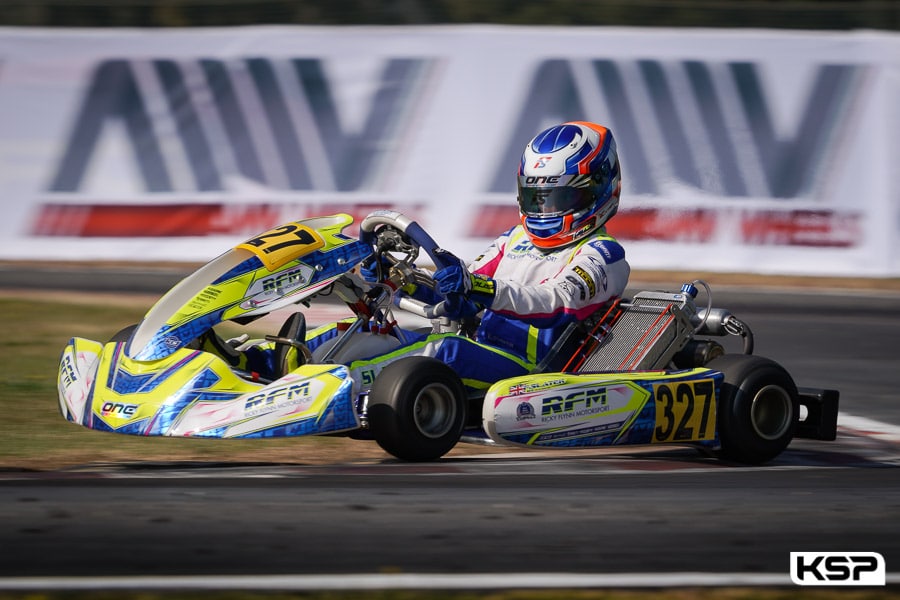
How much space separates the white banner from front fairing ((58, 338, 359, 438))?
7.85 metres

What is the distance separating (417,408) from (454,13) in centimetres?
929

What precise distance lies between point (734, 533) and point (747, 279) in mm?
8938

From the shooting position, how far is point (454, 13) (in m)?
14.3

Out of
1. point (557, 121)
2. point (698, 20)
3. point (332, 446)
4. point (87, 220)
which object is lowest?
point (332, 446)

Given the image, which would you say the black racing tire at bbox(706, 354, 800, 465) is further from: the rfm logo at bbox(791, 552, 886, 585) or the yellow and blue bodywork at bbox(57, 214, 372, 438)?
the rfm logo at bbox(791, 552, 886, 585)


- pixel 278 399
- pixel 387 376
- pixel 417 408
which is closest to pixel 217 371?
pixel 278 399

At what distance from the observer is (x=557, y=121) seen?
1376 centimetres

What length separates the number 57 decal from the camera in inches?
234

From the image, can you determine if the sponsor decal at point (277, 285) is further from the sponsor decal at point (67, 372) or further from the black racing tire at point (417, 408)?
the sponsor decal at point (67, 372)

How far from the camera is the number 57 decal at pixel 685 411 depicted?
5934mm

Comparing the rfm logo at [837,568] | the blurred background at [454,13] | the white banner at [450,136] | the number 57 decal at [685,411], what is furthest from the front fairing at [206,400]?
the blurred background at [454,13]

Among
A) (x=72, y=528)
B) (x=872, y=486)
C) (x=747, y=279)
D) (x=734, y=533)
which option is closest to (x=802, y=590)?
(x=734, y=533)

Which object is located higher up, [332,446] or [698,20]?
[698,20]

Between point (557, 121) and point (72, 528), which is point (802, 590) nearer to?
point (72, 528)
